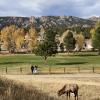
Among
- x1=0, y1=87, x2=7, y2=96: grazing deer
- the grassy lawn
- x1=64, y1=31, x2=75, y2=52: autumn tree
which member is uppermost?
x1=64, y1=31, x2=75, y2=52: autumn tree

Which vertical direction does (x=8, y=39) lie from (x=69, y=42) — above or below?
above

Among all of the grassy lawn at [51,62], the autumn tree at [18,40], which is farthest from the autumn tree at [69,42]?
the autumn tree at [18,40]

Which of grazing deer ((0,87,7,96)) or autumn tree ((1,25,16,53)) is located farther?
autumn tree ((1,25,16,53))

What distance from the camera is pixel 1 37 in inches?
6757

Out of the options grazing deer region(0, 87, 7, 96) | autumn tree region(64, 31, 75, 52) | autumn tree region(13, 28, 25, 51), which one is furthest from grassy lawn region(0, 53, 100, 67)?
autumn tree region(13, 28, 25, 51)

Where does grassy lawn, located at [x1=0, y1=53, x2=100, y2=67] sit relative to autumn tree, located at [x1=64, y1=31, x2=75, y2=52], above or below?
below

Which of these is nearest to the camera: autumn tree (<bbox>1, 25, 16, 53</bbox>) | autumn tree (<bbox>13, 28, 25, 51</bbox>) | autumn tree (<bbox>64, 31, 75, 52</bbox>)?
autumn tree (<bbox>64, 31, 75, 52</bbox>)

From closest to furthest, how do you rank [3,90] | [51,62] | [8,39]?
[3,90] → [51,62] → [8,39]

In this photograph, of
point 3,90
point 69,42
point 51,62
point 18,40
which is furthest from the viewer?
point 18,40

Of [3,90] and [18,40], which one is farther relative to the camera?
[18,40]

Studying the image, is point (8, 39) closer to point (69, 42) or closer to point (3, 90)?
point (69, 42)

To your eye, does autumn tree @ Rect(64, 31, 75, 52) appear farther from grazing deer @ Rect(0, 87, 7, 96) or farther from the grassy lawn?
grazing deer @ Rect(0, 87, 7, 96)

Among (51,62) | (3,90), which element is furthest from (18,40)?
(3,90)

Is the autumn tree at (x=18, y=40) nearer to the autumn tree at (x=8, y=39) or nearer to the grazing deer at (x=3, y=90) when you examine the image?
the autumn tree at (x=8, y=39)
